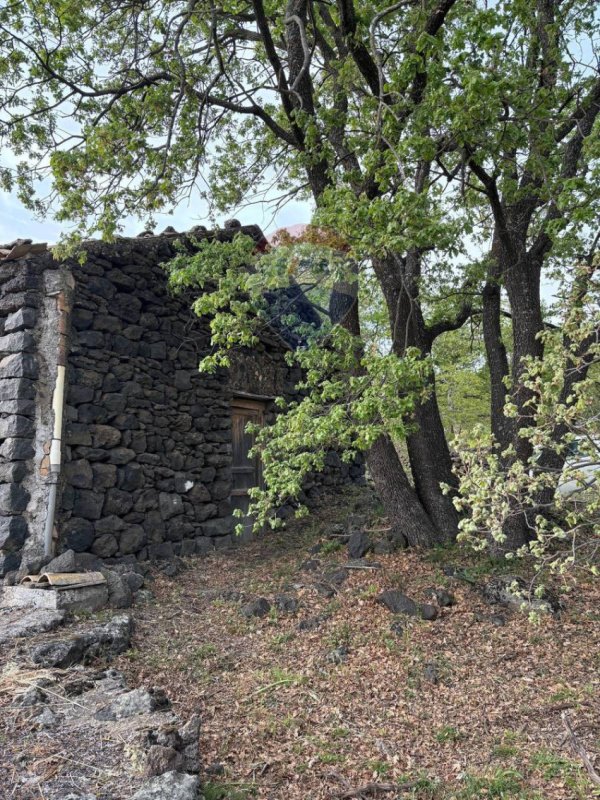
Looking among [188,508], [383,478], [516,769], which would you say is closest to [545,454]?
[383,478]

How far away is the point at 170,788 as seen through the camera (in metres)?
2.48

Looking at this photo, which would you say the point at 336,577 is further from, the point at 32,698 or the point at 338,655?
the point at 32,698

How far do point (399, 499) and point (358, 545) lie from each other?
69 cm

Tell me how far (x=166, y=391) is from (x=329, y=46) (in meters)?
4.54

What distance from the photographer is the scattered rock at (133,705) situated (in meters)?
3.23

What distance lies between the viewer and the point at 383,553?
19.7 ft

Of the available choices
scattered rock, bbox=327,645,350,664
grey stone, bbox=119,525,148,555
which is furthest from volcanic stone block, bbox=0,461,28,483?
scattered rock, bbox=327,645,350,664

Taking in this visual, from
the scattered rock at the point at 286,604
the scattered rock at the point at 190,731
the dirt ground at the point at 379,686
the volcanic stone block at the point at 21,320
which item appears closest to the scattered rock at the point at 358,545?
the dirt ground at the point at 379,686

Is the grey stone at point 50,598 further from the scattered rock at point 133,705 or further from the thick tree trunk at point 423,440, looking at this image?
the thick tree trunk at point 423,440

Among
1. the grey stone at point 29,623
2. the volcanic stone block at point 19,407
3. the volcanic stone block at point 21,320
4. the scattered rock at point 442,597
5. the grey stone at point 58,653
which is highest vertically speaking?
the volcanic stone block at point 21,320

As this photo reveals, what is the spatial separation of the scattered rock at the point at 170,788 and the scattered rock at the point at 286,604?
8.68 ft

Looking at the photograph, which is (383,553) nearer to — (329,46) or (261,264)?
(261,264)

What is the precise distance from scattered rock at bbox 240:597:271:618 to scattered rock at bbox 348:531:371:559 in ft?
4.04

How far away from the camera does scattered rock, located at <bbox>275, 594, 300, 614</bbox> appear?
17.1 ft
